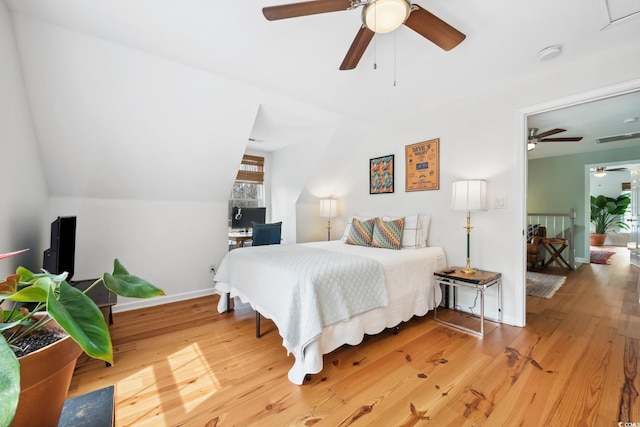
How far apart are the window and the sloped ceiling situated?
1506 mm

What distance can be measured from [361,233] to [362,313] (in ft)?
4.50

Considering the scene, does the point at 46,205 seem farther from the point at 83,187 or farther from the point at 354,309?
the point at 354,309

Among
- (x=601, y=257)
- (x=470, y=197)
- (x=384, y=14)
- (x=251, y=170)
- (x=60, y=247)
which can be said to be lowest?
(x=601, y=257)

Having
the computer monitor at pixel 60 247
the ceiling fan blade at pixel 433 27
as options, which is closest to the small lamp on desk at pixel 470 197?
the ceiling fan blade at pixel 433 27

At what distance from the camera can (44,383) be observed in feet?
1.72

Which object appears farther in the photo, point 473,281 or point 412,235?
point 412,235

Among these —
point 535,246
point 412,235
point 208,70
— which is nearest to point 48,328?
point 208,70

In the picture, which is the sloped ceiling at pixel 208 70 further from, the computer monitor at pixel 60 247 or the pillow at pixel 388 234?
the pillow at pixel 388 234

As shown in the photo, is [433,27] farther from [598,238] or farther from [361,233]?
[598,238]

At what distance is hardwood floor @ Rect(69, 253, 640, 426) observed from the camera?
149 centimetres

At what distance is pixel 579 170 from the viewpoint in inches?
212

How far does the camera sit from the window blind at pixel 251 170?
487 cm

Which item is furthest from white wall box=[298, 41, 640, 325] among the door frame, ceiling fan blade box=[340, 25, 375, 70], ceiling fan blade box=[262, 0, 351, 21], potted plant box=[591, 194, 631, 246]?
potted plant box=[591, 194, 631, 246]

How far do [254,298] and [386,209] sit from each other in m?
2.16
